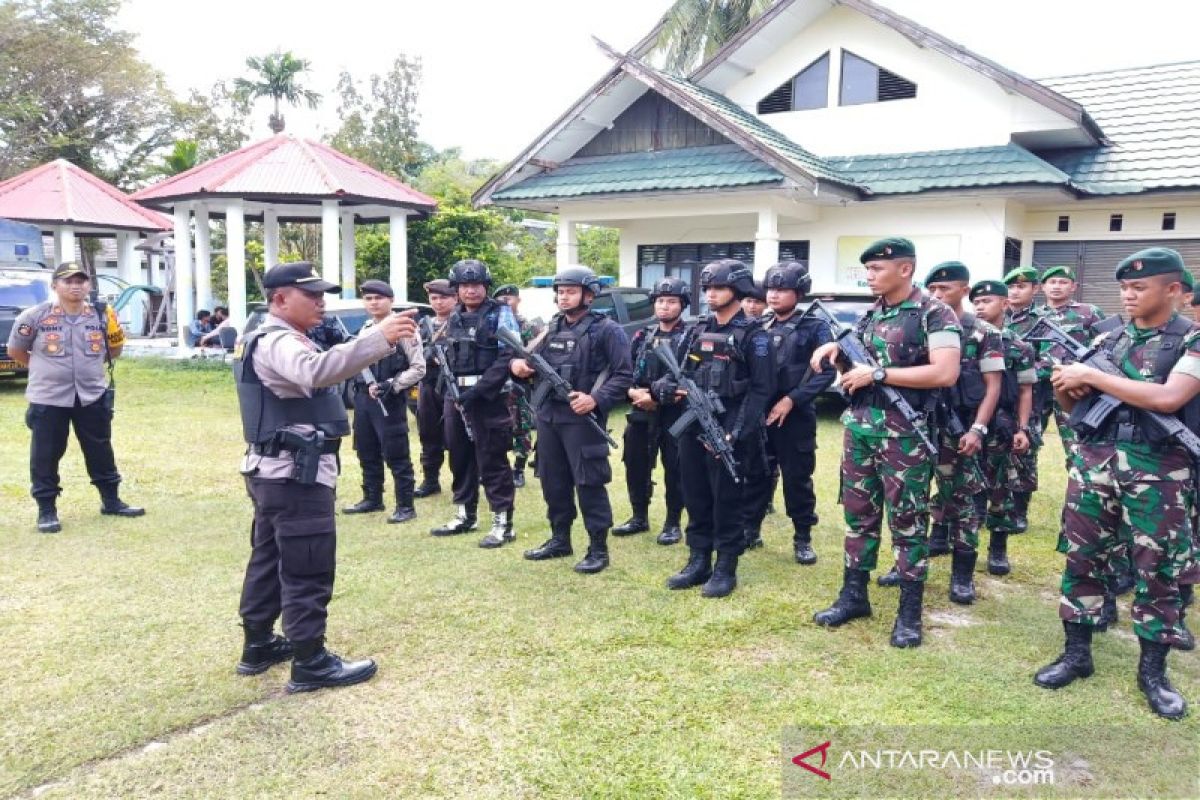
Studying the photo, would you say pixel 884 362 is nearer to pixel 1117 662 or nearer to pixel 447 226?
pixel 1117 662

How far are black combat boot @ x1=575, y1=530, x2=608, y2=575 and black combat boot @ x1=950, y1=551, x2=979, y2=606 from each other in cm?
200

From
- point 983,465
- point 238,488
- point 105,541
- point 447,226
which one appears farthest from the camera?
point 447,226

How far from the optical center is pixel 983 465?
16.4 feet

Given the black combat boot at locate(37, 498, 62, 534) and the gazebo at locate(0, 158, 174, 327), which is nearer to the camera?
the black combat boot at locate(37, 498, 62, 534)

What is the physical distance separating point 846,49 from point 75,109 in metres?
27.4

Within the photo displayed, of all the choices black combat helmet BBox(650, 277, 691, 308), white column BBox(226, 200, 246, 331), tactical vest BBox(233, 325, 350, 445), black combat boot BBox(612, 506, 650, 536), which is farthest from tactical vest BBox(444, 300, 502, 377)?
white column BBox(226, 200, 246, 331)

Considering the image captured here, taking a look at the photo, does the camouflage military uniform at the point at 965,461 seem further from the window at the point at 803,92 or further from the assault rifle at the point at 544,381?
the window at the point at 803,92

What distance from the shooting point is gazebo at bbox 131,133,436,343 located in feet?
50.3

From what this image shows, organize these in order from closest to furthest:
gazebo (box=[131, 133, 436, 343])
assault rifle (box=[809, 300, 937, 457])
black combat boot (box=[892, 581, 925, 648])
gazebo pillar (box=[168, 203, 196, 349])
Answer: assault rifle (box=[809, 300, 937, 457])
black combat boot (box=[892, 581, 925, 648])
gazebo (box=[131, 133, 436, 343])
gazebo pillar (box=[168, 203, 196, 349])

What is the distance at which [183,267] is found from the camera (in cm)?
1755

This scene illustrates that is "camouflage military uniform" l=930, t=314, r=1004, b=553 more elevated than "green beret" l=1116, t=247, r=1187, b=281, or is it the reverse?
"green beret" l=1116, t=247, r=1187, b=281

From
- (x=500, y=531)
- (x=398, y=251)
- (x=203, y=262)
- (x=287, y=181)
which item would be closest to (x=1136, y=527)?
(x=500, y=531)

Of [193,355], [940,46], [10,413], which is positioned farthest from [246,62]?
[940,46]

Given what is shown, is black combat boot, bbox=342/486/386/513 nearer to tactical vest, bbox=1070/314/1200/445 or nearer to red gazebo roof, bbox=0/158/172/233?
tactical vest, bbox=1070/314/1200/445
